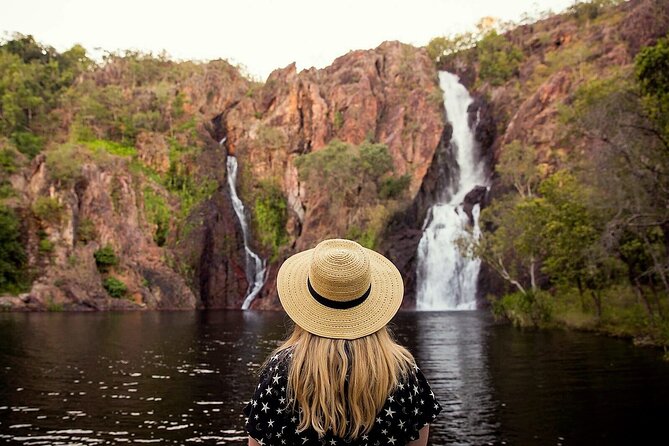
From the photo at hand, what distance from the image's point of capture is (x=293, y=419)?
344 cm

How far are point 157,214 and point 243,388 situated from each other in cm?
6358

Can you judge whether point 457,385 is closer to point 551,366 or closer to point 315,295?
point 551,366

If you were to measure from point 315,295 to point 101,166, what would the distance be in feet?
258

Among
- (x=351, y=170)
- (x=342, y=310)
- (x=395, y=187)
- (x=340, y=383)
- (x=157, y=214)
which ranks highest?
(x=351, y=170)

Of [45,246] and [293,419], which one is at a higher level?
[45,246]

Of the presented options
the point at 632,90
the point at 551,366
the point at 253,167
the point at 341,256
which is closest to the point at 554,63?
the point at 253,167

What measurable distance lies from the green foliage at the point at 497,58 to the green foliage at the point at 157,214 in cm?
5081

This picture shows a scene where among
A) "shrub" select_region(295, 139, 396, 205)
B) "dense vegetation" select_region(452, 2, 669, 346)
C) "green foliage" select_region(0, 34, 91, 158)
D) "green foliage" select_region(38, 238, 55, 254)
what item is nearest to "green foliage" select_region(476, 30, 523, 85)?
"shrub" select_region(295, 139, 396, 205)

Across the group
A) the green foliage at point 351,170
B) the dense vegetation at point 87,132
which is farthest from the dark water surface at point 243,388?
the green foliage at point 351,170

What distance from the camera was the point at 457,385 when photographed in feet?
66.8

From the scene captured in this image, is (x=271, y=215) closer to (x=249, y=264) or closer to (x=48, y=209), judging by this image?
(x=249, y=264)

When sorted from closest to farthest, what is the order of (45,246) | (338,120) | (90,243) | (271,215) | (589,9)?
(45,246) → (90,243) → (271,215) → (338,120) → (589,9)

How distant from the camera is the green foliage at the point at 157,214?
259 feet

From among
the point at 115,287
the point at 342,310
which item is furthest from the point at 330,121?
the point at 342,310
